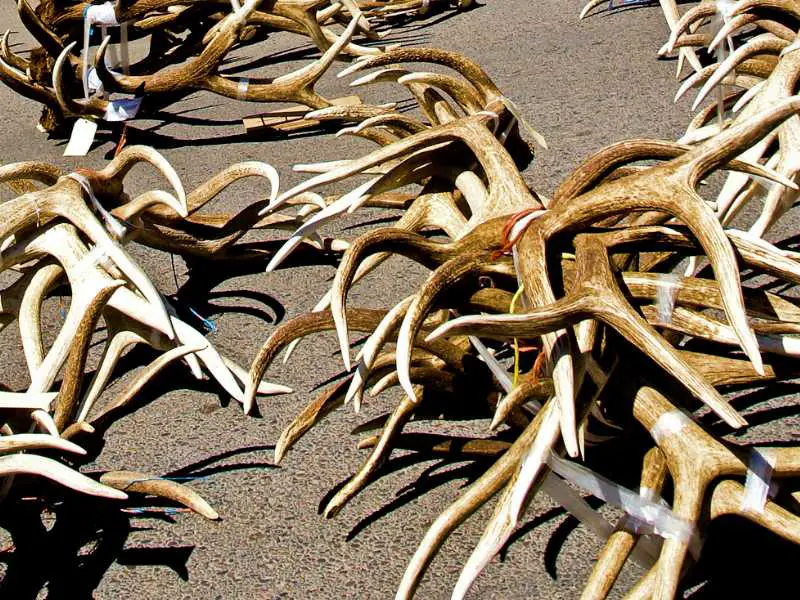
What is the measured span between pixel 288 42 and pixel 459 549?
14.3 feet

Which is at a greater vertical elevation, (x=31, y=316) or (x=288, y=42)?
(x=31, y=316)

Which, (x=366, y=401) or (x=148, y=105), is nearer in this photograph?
(x=366, y=401)

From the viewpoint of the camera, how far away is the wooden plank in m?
4.82

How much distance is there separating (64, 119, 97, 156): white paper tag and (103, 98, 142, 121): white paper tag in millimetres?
489

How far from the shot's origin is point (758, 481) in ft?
6.07

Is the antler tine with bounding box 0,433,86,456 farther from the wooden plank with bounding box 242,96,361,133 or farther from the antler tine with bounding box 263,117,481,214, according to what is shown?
the wooden plank with bounding box 242,96,361,133

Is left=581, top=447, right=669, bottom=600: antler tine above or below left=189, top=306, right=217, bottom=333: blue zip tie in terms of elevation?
above

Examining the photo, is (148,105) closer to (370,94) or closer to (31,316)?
(370,94)

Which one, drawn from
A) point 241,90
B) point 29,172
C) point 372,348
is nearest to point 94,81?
point 241,90

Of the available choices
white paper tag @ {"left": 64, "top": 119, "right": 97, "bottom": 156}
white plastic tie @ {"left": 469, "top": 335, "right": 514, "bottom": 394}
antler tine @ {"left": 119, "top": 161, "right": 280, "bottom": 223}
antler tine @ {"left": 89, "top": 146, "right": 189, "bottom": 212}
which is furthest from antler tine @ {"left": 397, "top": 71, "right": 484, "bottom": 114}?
white paper tag @ {"left": 64, "top": 119, "right": 97, "bottom": 156}

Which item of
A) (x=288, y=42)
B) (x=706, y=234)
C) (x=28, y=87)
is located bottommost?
(x=288, y=42)

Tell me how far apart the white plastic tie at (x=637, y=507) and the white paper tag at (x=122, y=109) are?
9.98 feet

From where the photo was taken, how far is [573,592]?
2234mm

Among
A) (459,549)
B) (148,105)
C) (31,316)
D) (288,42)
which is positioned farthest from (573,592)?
(288,42)
